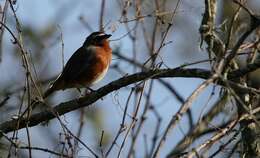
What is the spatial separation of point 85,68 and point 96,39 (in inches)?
21.8

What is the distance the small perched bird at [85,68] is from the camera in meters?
8.08

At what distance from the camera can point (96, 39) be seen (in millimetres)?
8562

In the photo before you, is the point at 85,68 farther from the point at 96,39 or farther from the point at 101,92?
the point at 101,92

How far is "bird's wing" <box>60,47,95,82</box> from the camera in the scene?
318 inches

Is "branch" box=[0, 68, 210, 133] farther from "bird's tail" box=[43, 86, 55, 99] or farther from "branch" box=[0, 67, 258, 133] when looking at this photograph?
"bird's tail" box=[43, 86, 55, 99]

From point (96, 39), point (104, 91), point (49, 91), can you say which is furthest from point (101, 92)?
point (96, 39)

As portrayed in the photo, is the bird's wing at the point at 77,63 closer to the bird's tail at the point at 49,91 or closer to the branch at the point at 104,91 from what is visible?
the bird's tail at the point at 49,91

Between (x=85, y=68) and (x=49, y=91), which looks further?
(x=85, y=68)

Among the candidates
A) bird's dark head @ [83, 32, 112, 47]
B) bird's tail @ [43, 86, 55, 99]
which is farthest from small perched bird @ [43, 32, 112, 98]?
bird's tail @ [43, 86, 55, 99]

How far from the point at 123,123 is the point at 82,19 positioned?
293 cm

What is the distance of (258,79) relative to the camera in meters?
9.88

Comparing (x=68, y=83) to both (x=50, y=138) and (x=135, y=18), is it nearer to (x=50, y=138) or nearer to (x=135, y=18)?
(x=50, y=138)

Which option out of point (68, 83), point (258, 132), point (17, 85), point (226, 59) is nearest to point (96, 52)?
point (68, 83)

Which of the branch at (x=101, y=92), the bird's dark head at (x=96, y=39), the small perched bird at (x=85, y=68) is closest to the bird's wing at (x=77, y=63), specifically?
the small perched bird at (x=85, y=68)
